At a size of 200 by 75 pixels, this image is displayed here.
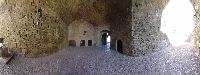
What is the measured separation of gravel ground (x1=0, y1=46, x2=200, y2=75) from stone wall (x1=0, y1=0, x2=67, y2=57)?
2.49 ft

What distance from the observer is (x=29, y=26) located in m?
15.9

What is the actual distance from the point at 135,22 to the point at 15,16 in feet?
20.5

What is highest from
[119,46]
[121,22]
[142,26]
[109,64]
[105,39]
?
[121,22]

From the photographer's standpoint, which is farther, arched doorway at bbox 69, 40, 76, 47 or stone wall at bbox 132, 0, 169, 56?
arched doorway at bbox 69, 40, 76, 47

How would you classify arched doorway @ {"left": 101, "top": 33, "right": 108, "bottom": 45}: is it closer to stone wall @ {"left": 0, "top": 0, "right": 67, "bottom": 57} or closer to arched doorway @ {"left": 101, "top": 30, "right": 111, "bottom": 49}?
arched doorway @ {"left": 101, "top": 30, "right": 111, "bottom": 49}

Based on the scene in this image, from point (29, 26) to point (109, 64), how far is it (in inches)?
195

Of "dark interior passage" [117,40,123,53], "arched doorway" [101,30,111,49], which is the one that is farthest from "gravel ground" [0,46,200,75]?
"arched doorway" [101,30,111,49]

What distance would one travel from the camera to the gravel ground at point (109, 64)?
12547mm

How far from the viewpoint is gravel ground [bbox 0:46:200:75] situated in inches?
494

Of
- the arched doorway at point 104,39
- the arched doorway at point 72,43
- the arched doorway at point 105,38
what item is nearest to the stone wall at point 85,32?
the arched doorway at point 72,43

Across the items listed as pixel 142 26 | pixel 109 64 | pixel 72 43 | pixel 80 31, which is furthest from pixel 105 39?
pixel 109 64

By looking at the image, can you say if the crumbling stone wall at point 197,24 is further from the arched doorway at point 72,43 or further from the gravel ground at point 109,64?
the arched doorway at point 72,43

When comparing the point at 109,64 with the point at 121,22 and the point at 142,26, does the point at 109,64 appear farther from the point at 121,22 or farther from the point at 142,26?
the point at 121,22

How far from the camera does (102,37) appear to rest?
20094 millimetres
